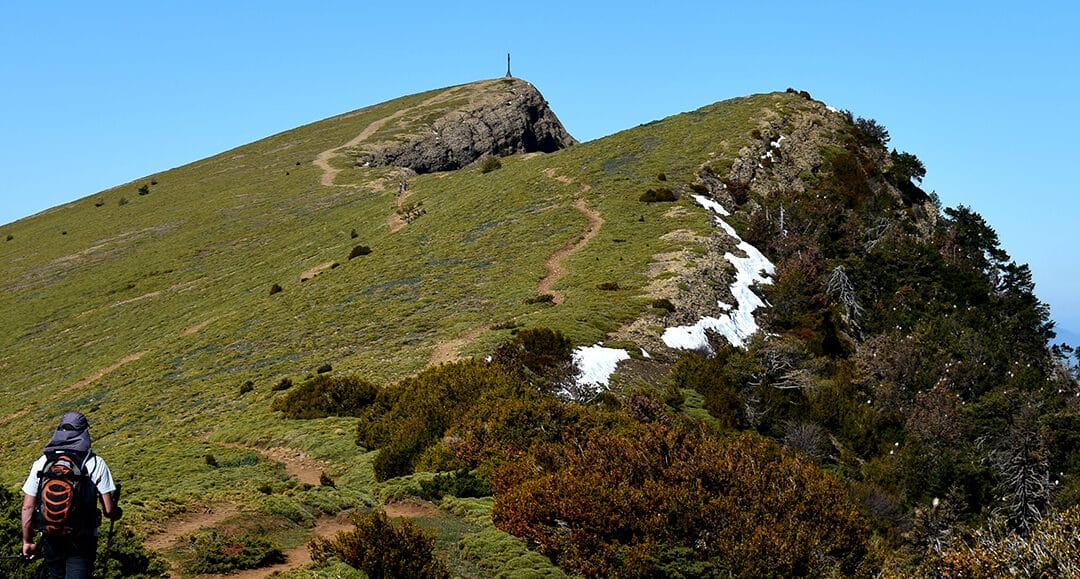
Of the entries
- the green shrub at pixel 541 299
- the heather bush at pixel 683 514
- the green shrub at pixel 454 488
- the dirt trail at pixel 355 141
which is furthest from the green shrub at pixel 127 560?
the dirt trail at pixel 355 141

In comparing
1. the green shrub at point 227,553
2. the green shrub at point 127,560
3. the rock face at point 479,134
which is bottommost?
the green shrub at point 227,553

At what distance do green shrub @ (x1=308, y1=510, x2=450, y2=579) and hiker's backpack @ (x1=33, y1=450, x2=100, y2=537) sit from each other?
4.21 m

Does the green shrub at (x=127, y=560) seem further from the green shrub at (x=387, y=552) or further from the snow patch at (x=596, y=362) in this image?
the snow patch at (x=596, y=362)

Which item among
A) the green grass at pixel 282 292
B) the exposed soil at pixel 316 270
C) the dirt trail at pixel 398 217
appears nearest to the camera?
the green grass at pixel 282 292

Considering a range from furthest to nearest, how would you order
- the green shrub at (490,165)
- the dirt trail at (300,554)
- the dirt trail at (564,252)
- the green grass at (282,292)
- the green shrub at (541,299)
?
the green shrub at (490,165) → the dirt trail at (564,252) → the green shrub at (541,299) → the green grass at (282,292) → the dirt trail at (300,554)

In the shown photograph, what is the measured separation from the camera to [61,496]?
28.7ft

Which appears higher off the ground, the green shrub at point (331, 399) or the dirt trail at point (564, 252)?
the dirt trail at point (564, 252)

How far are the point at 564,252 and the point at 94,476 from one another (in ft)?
126

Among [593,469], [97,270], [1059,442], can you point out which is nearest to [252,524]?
[593,469]

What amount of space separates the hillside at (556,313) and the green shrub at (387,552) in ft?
3.43

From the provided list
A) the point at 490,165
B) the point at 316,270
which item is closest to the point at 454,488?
the point at 316,270

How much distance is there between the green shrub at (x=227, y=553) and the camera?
12828mm

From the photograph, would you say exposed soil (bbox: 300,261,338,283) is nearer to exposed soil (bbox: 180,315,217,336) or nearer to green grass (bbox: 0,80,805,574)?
green grass (bbox: 0,80,805,574)

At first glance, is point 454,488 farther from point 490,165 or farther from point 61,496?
point 490,165
